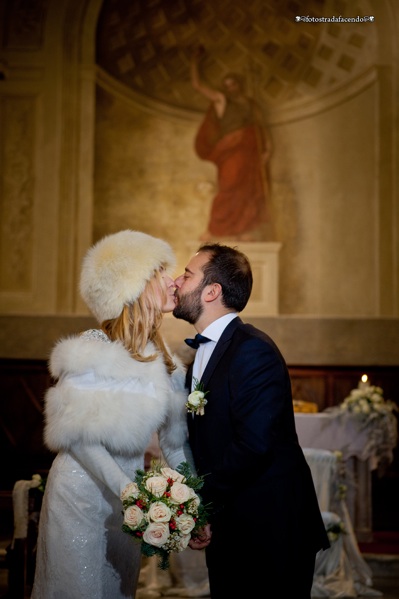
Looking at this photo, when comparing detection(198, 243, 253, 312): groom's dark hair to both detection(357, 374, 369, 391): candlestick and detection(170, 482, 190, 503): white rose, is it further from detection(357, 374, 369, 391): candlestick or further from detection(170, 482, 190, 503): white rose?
detection(357, 374, 369, 391): candlestick

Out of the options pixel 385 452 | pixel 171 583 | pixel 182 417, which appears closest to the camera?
pixel 182 417

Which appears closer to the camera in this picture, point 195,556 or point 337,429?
point 195,556

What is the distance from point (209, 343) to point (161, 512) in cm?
76

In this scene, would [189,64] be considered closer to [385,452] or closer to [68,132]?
[68,132]

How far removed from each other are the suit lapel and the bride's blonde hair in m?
0.21

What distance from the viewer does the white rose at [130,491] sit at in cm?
246

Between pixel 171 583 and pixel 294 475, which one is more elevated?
pixel 294 475

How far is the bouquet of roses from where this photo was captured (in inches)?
94.1

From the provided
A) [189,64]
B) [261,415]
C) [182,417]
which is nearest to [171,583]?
[182,417]

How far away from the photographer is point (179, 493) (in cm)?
244

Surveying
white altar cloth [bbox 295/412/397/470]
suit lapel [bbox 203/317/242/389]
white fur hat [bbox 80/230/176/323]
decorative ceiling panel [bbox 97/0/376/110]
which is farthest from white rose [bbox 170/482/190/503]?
decorative ceiling panel [bbox 97/0/376/110]

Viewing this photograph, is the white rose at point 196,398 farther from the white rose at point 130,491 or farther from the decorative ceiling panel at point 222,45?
the decorative ceiling panel at point 222,45

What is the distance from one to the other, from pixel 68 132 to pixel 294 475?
7366 mm

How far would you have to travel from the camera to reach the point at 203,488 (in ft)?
8.73
